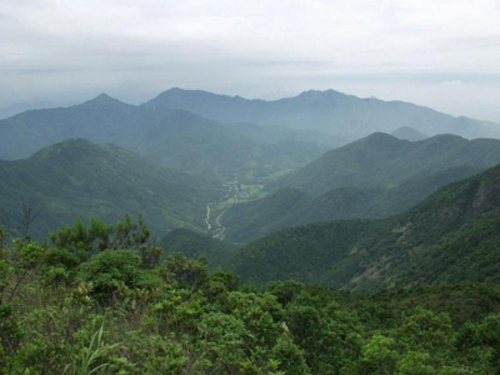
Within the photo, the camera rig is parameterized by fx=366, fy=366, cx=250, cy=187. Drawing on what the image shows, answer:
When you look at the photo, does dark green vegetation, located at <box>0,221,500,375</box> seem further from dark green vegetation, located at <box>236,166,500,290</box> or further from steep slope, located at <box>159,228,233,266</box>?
steep slope, located at <box>159,228,233,266</box>

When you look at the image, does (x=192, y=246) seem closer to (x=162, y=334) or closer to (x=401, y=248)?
(x=401, y=248)

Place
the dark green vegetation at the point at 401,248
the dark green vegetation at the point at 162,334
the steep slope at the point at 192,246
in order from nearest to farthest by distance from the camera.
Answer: the dark green vegetation at the point at 162,334 < the dark green vegetation at the point at 401,248 < the steep slope at the point at 192,246

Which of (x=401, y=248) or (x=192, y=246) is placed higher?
(x=401, y=248)

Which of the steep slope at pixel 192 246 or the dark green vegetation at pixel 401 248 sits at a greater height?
the dark green vegetation at pixel 401 248

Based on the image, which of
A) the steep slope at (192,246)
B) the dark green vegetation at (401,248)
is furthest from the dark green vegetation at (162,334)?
the steep slope at (192,246)

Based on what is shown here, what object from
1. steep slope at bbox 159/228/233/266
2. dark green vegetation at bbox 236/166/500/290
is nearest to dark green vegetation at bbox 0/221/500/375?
dark green vegetation at bbox 236/166/500/290

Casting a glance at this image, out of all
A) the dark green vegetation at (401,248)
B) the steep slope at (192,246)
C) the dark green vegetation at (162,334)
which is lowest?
the steep slope at (192,246)

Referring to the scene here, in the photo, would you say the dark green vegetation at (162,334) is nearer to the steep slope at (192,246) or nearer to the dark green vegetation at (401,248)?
the dark green vegetation at (401,248)

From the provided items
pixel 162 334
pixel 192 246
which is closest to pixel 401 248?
pixel 192 246

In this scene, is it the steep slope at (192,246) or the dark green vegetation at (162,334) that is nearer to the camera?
the dark green vegetation at (162,334)
